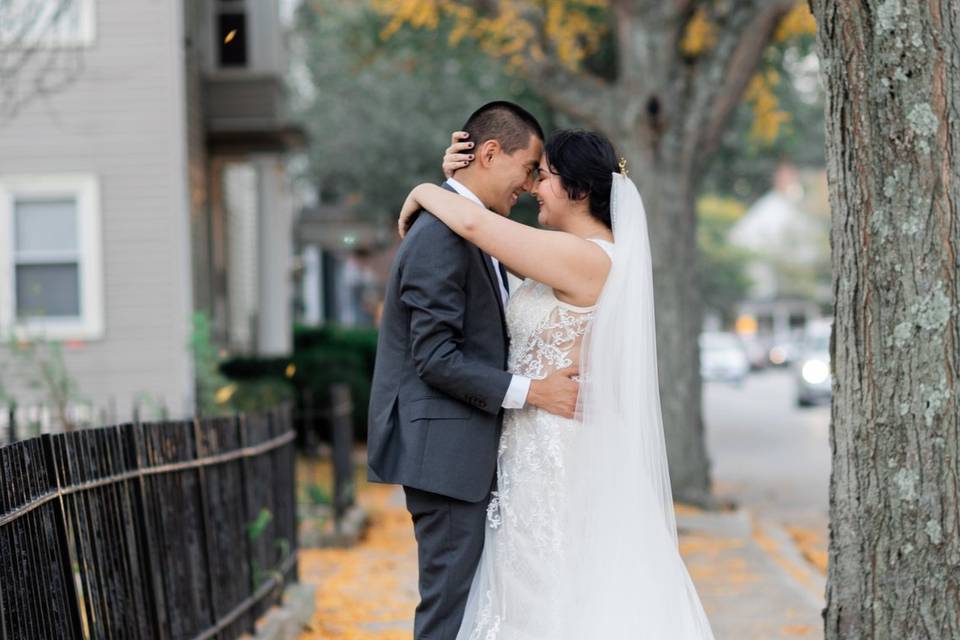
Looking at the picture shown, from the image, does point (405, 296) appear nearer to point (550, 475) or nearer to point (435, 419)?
point (435, 419)

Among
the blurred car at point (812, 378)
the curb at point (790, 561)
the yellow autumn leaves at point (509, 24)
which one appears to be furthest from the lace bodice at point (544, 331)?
the blurred car at point (812, 378)

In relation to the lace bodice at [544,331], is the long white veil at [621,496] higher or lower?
lower

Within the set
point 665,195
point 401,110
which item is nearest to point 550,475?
point 665,195

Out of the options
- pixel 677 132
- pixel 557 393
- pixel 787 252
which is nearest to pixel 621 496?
pixel 557 393

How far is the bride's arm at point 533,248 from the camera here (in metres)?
4.18

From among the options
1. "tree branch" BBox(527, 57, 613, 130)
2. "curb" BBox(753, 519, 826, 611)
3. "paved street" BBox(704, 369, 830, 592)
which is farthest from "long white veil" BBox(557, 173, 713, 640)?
"tree branch" BBox(527, 57, 613, 130)

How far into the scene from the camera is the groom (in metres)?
4.16

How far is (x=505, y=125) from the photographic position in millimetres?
4395

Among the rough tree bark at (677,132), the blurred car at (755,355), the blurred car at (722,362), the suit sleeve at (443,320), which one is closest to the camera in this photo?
the suit sleeve at (443,320)

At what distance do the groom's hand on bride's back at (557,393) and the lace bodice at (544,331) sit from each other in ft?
0.15

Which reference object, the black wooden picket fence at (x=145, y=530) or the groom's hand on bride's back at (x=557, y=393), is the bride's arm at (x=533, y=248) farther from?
the black wooden picket fence at (x=145, y=530)

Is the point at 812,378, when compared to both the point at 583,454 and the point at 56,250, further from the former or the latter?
the point at 583,454

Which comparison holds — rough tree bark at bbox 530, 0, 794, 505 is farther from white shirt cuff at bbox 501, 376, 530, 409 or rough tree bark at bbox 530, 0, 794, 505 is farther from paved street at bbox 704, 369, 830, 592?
white shirt cuff at bbox 501, 376, 530, 409

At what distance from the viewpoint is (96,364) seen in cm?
1391
